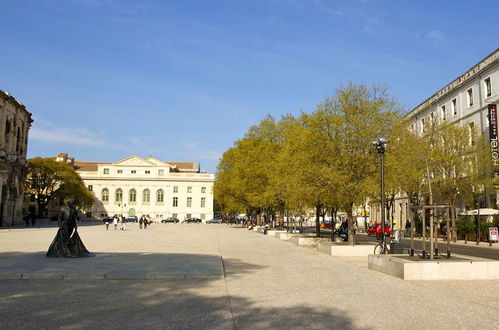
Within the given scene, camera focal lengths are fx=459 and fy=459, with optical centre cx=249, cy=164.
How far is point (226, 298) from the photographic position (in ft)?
32.2

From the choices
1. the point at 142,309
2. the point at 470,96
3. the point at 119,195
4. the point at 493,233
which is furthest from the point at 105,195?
the point at 142,309

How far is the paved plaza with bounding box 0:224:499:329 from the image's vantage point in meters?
7.62

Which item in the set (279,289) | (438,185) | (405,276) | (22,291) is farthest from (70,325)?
(438,185)

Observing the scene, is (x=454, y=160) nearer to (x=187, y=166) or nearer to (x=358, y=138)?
(x=358, y=138)

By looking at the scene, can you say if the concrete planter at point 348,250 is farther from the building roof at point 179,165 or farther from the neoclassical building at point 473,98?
the building roof at point 179,165

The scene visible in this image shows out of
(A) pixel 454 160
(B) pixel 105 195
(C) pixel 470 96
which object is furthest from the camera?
(B) pixel 105 195

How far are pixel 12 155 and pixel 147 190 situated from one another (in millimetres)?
57865

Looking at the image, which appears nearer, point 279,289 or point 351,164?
point 279,289

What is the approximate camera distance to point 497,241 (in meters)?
33.2

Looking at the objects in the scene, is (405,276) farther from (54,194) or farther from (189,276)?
(54,194)

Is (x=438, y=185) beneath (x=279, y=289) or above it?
above

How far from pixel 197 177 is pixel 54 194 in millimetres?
43328

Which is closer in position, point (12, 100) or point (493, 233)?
point (493, 233)

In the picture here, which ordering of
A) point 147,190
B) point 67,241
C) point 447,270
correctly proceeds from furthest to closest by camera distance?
point 147,190, point 67,241, point 447,270
